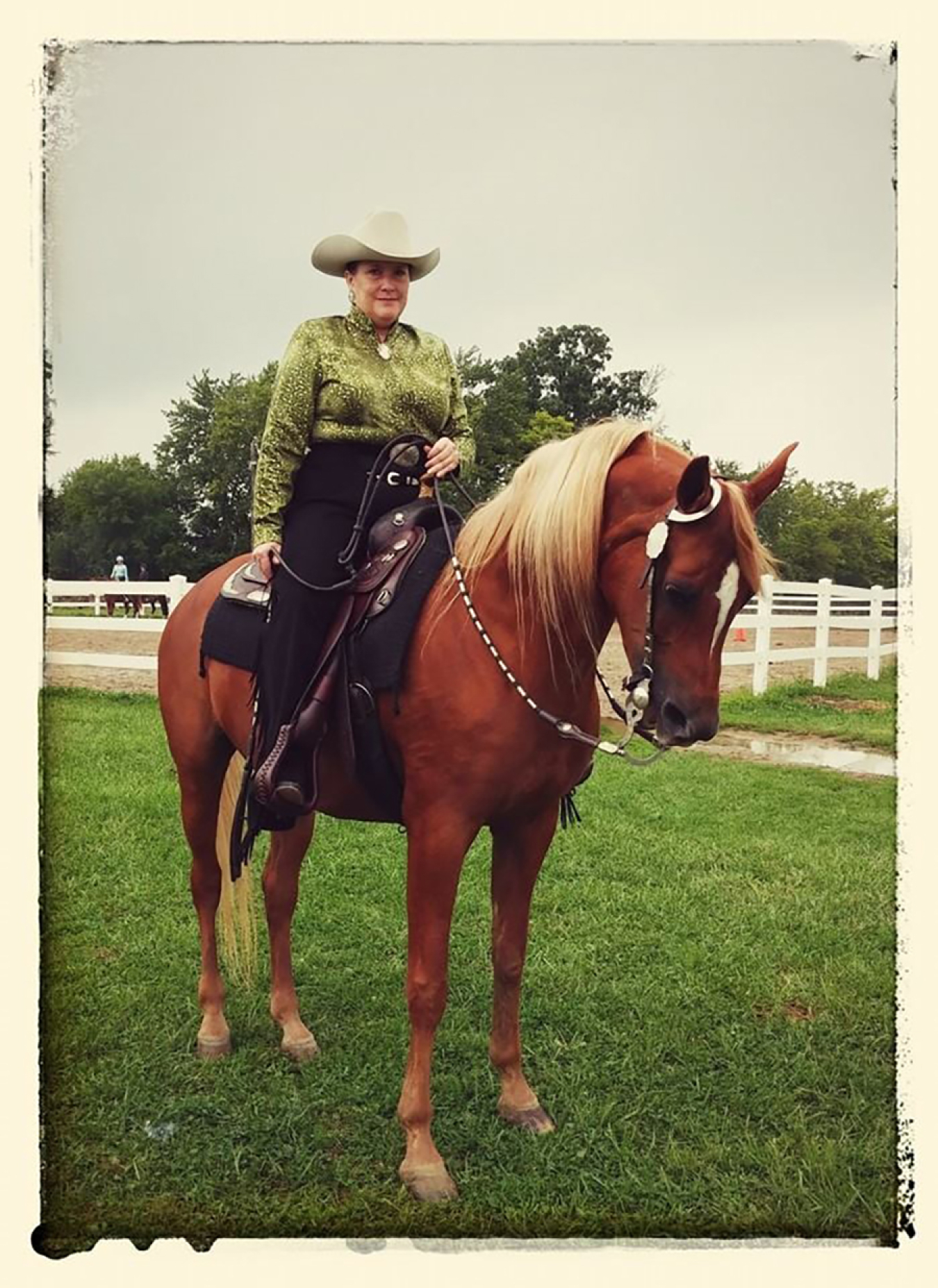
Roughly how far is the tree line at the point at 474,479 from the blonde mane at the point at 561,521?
4.66 feet

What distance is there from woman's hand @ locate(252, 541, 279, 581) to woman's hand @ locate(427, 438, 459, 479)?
582 mm

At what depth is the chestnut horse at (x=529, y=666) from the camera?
8.45 feet

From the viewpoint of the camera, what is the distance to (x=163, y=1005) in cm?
408

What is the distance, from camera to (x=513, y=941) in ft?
11.1

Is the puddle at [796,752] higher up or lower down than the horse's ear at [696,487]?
lower down

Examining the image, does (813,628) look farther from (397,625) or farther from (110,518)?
(397,625)

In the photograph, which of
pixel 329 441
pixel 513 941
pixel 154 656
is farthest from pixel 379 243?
pixel 154 656

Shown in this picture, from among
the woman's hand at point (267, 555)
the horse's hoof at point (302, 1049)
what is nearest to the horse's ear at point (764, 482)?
the woman's hand at point (267, 555)

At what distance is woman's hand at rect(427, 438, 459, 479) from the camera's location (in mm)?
3199

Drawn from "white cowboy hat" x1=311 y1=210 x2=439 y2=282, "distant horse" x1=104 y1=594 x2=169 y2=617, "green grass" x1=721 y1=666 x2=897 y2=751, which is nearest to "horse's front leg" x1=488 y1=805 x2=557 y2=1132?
"white cowboy hat" x1=311 y1=210 x2=439 y2=282

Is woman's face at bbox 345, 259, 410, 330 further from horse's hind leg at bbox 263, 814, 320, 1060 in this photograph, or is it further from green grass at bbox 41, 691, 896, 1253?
horse's hind leg at bbox 263, 814, 320, 1060

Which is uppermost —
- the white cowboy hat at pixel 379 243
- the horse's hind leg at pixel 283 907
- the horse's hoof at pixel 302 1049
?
the white cowboy hat at pixel 379 243

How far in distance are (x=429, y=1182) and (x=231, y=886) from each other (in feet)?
5.01

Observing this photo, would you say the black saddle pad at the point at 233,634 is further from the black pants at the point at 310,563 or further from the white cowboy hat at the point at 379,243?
the white cowboy hat at the point at 379,243
